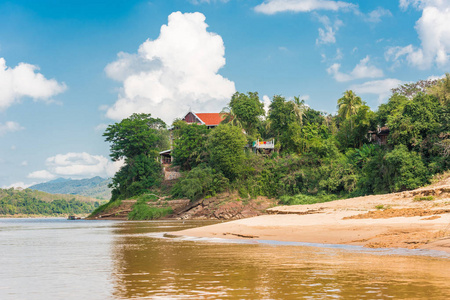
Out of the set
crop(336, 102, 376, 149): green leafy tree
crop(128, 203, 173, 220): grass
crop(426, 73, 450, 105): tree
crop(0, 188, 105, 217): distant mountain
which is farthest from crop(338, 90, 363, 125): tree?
crop(0, 188, 105, 217): distant mountain

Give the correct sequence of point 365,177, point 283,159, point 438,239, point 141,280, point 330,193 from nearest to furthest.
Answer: point 141,280, point 438,239, point 365,177, point 330,193, point 283,159

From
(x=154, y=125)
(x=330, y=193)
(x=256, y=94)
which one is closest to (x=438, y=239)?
(x=330, y=193)

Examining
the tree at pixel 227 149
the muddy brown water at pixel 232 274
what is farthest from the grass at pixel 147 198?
the muddy brown water at pixel 232 274

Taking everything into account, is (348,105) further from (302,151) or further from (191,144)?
(191,144)

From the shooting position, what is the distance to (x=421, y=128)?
1741 inches

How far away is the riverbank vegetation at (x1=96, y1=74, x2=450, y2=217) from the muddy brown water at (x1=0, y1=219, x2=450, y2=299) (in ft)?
103

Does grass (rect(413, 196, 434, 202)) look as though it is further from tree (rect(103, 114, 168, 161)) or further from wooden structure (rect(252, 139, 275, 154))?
tree (rect(103, 114, 168, 161))

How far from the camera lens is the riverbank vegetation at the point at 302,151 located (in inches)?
1745

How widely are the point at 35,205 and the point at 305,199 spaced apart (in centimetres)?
Result: 11998

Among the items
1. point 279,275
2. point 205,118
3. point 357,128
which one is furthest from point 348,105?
point 279,275

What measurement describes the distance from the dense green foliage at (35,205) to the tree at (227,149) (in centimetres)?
10282

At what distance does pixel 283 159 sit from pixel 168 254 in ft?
163

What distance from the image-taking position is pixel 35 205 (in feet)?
488

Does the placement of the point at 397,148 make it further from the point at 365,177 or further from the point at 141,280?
the point at 141,280
